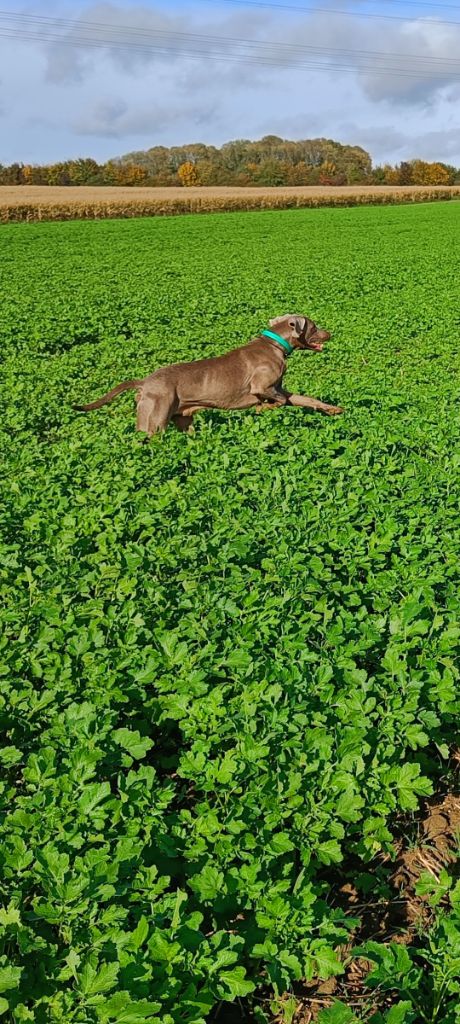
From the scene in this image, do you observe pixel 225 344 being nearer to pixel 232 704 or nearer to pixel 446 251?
pixel 232 704

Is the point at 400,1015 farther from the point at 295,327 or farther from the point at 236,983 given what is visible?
the point at 295,327

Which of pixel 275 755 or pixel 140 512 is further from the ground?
pixel 140 512

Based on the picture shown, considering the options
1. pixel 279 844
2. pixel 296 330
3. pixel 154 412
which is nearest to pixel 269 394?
pixel 296 330

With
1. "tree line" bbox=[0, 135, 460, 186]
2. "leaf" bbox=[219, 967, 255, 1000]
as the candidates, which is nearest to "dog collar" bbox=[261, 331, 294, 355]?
"leaf" bbox=[219, 967, 255, 1000]

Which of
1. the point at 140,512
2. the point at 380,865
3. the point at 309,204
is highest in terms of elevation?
the point at 309,204

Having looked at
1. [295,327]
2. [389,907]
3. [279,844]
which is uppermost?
[295,327]

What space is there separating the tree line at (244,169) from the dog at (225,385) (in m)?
82.0

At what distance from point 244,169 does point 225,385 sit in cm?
8706

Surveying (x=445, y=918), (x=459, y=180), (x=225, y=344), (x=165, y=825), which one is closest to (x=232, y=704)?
(x=165, y=825)

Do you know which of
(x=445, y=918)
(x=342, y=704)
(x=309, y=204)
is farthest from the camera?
(x=309, y=204)

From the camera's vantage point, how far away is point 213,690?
10.8 ft

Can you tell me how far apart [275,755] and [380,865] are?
0.72 m

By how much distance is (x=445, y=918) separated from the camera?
2.51 metres

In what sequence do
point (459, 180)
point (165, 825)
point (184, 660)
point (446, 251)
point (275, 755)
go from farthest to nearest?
point (459, 180) → point (446, 251) → point (184, 660) → point (275, 755) → point (165, 825)
